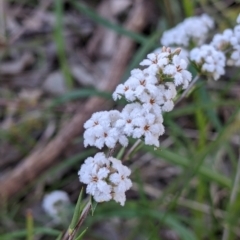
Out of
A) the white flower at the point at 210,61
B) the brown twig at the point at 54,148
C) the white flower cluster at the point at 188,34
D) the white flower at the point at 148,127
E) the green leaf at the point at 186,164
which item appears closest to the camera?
the white flower at the point at 148,127

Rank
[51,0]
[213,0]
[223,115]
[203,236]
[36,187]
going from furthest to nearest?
[51,0], [213,0], [223,115], [36,187], [203,236]

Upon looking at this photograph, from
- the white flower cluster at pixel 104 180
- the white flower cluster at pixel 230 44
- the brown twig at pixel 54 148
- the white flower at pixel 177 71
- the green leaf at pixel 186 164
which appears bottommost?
the white flower cluster at pixel 104 180

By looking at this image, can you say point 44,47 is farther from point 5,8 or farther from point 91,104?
point 91,104

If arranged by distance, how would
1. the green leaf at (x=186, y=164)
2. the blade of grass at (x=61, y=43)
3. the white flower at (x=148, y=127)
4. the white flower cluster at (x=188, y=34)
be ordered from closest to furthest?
1. the white flower at (x=148, y=127)
2. the white flower cluster at (x=188, y=34)
3. the green leaf at (x=186, y=164)
4. the blade of grass at (x=61, y=43)

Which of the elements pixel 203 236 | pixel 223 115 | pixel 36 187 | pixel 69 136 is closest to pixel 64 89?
pixel 69 136

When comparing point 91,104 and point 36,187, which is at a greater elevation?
point 91,104

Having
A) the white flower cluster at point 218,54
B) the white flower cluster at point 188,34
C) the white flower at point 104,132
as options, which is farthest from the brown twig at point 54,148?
the white flower at point 104,132

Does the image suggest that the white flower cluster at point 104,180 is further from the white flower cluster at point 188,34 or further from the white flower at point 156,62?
the white flower cluster at point 188,34

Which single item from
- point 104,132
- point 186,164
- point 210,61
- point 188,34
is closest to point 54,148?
point 186,164

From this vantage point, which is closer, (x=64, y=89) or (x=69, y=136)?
(x=69, y=136)
